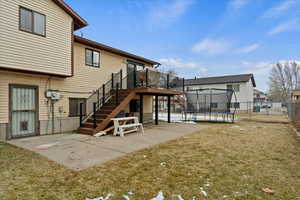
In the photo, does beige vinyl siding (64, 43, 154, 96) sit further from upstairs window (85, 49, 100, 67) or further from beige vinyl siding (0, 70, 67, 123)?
beige vinyl siding (0, 70, 67, 123)

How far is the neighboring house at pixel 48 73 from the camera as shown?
576cm

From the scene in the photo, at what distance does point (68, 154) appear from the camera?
4395 millimetres

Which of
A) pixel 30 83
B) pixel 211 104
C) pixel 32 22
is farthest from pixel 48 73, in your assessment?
pixel 211 104

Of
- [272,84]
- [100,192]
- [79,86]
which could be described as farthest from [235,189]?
[272,84]

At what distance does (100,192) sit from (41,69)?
5.98 metres

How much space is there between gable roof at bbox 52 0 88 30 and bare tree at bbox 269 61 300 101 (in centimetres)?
4513

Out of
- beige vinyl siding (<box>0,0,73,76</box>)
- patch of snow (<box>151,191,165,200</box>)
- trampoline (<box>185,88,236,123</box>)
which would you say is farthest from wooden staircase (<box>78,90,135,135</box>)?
trampoline (<box>185,88,236,123</box>)

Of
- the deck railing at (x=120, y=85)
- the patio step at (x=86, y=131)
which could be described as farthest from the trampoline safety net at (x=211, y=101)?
the patio step at (x=86, y=131)

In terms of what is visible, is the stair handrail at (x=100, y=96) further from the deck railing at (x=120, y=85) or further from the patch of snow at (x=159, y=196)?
the patch of snow at (x=159, y=196)

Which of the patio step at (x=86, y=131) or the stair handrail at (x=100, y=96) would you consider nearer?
the patio step at (x=86, y=131)

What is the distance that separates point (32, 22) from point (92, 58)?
318 cm

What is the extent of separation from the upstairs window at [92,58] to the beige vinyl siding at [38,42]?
1.39 m

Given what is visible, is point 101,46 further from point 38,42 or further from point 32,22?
point 32,22

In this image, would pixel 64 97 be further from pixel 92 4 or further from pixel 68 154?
pixel 92 4
